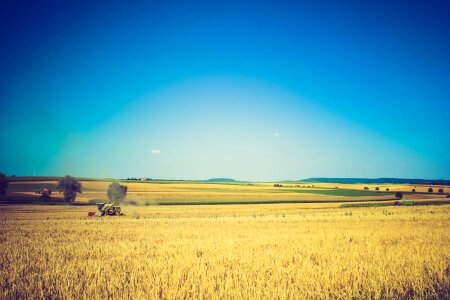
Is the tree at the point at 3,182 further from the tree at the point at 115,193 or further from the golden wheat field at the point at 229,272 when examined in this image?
the golden wheat field at the point at 229,272

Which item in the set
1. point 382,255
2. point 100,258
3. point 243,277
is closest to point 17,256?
point 100,258

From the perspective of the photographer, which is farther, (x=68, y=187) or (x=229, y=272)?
(x=68, y=187)

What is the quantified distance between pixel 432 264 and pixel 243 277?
19.0 feet

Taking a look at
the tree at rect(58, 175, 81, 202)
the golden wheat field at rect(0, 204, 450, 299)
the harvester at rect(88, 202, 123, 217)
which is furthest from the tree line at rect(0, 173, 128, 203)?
the golden wheat field at rect(0, 204, 450, 299)

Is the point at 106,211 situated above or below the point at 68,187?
below

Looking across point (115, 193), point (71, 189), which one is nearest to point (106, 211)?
point (115, 193)

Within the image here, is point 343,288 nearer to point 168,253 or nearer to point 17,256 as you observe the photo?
point 168,253

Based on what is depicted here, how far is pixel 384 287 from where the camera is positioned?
6461mm

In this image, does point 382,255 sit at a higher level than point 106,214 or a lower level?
higher

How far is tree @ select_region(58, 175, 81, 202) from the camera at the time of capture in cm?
6041

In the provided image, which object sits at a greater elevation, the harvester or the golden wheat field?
the golden wheat field

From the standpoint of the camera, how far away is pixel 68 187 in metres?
60.7

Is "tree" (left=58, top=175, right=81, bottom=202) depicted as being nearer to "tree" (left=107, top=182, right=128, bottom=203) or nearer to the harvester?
"tree" (left=107, top=182, right=128, bottom=203)

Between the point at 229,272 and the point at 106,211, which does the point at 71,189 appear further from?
the point at 229,272
